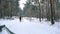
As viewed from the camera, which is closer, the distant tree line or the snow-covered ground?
the snow-covered ground

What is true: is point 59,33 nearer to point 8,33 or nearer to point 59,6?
point 8,33

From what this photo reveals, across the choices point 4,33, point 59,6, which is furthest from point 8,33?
point 59,6

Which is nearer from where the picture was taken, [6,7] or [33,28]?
[33,28]

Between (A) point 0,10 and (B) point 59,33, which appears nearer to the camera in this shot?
(B) point 59,33

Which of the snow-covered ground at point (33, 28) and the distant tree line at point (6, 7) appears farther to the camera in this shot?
the distant tree line at point (6, 7)

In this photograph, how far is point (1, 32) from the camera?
30.5 feet

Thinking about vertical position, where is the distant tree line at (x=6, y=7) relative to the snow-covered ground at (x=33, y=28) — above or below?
above

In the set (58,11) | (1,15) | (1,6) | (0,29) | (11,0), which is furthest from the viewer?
(11,0)

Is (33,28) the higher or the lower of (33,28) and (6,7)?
the lower

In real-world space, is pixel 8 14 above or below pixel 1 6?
below

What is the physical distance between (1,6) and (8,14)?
986 centimetres

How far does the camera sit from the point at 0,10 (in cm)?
4116

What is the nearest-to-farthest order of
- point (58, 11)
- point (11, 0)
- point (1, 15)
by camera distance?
point (1, 15) → point (58, 11) → point (11, 0)

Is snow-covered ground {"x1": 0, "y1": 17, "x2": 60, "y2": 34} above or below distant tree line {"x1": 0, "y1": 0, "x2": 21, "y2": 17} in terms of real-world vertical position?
below
